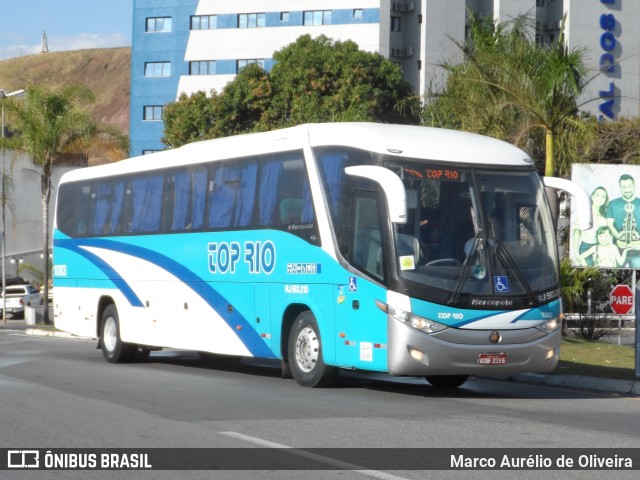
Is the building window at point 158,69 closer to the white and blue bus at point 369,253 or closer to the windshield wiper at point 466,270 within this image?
the white and blue bus at point 369,253

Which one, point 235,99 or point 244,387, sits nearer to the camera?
point 244,387

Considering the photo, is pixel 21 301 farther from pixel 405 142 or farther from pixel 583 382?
pixel 405 142

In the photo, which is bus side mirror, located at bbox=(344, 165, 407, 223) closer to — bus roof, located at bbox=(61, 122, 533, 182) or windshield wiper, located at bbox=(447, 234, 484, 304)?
bus roof, located at bbox=(61, 122, 533, 182)

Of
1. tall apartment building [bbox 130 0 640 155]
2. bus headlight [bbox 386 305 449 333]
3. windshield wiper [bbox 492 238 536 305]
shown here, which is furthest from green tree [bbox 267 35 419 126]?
bus headlight [bbox 386 305 449 333]

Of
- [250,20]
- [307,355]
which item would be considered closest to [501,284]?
[307,355]

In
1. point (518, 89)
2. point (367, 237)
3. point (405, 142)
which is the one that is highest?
point (518, 89)

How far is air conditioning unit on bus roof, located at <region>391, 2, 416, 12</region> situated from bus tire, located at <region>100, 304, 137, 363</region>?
60.9 meters

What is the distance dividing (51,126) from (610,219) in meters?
23.4

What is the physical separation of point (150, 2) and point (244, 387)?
71.9 m

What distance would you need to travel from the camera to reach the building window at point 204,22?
83812 mm

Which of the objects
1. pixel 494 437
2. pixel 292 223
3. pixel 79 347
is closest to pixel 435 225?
pixel 292 223

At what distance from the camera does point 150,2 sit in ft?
279

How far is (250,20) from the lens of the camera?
83.1 metres

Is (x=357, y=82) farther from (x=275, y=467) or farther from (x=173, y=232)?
(x=275, y=467)
